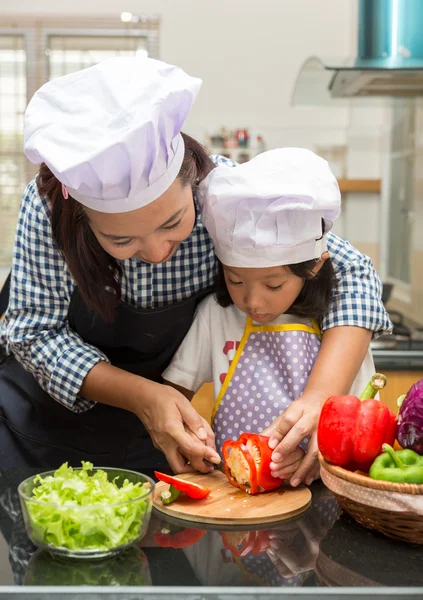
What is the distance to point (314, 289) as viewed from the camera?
4.29 ft

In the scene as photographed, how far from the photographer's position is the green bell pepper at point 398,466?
2.80 feet

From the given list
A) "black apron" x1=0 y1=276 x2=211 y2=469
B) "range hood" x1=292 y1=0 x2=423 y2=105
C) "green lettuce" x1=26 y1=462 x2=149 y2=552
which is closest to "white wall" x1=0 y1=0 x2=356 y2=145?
"range hood" x1=292 y1=0 x2=423 y2=105

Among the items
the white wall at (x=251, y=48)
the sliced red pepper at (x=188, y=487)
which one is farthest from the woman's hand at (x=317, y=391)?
the white wall at (x=251, y=48)

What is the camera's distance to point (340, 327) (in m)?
1.27

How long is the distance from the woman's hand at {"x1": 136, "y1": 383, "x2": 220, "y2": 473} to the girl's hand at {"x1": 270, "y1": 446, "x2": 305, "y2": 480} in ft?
0.31

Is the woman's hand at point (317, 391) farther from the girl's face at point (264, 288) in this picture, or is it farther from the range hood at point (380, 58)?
the range hood at point (380, 58)

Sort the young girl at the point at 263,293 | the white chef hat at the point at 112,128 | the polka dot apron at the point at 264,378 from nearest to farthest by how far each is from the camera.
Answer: the white chef hat at the point at 112,128 < the young girl at the point at 263,293 < the polka dot apron at the point at 264,378

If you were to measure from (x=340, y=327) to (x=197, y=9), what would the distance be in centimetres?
310

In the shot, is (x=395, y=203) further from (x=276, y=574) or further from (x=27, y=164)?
(x=276, y=574)

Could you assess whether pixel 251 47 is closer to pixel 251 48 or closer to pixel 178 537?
pixel 251 48

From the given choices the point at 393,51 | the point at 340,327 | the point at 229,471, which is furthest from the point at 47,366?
the point at 393,51

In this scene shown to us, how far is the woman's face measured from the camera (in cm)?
105

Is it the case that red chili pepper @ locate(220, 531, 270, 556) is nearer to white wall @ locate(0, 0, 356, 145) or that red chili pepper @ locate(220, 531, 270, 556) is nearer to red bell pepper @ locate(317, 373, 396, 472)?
red bell pepper @ locate(317, 373, 396, 472)

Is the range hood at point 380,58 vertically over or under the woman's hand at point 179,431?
over
